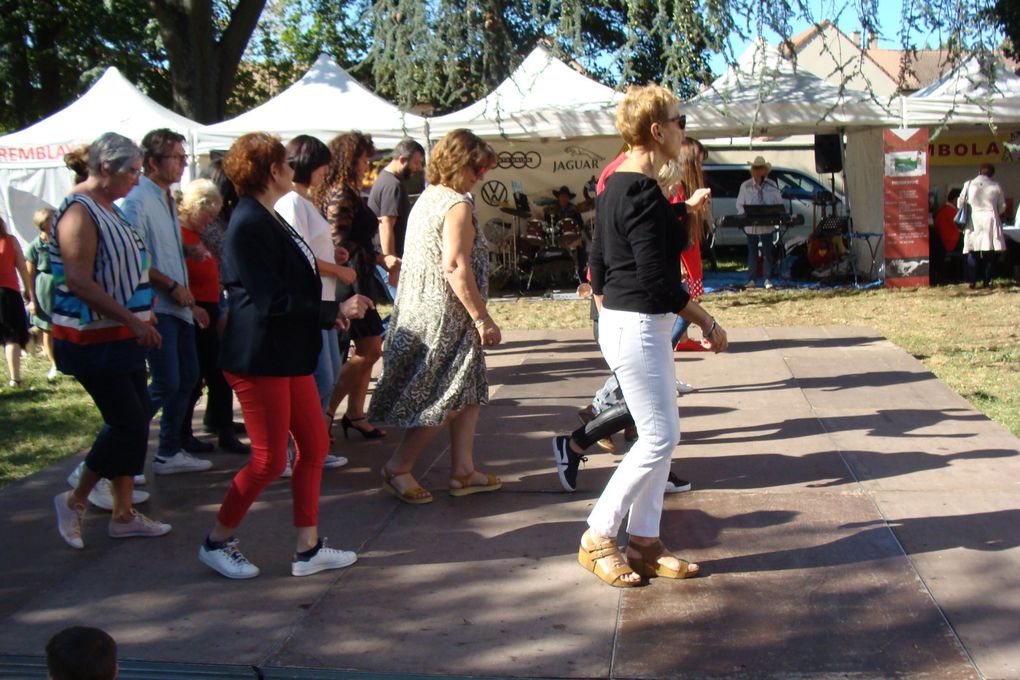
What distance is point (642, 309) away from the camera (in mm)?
3816

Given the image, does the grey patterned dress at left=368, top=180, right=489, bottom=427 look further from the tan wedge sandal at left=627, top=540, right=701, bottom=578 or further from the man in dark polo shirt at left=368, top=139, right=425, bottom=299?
the man in dark polo shirt at left=368, top=139, right=425, bottom=299

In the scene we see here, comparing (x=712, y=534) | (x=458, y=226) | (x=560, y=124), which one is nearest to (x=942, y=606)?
(x=712, y=534)

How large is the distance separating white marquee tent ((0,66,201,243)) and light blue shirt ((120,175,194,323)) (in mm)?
8913

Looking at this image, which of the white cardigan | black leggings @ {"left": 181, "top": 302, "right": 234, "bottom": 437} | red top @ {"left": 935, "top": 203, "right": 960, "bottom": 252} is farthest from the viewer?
red top @ {"left": 935, "top": 203, "right": 960, "bottom": 252}

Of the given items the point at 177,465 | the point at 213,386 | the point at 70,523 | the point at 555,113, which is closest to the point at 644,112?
the point at 70,523

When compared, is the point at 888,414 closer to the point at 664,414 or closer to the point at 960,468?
the point at 960,468

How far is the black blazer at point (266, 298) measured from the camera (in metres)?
3.92

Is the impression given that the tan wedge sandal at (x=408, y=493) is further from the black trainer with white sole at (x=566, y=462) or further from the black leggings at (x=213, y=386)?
the black leggings at (x=213, y=386)

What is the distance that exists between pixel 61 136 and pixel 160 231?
1087cm

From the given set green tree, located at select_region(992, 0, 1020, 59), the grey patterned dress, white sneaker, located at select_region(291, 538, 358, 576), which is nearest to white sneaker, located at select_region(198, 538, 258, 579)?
white sneaker, located at select_region(291, 538, 358, 576)

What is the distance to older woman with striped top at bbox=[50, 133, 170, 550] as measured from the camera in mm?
4277

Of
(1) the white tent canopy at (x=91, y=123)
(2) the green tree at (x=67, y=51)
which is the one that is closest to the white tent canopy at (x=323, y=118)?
(1) the white tent canopy at (x=91, y=123)

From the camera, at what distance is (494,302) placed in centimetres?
1480

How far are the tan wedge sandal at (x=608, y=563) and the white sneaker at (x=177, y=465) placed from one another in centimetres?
265
